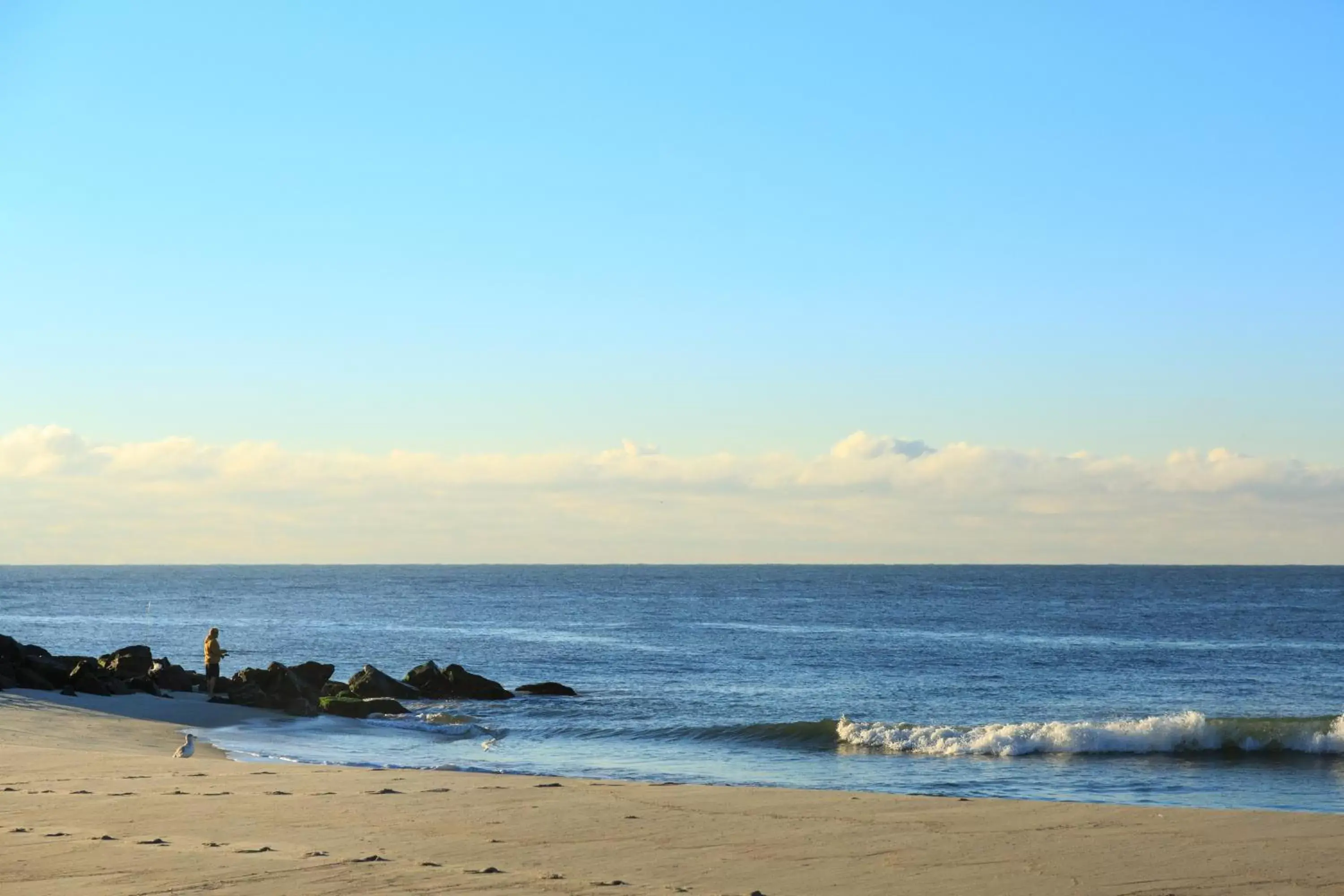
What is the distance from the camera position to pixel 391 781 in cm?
1599

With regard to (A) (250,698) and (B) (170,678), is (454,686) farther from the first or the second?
(B) (170,678)

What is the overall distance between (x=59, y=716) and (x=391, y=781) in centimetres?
1013

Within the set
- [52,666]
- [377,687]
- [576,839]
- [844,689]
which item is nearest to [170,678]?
[52,666]

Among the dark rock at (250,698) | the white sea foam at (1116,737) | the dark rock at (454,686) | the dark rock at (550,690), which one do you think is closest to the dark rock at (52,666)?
the dark rock at (250,698)

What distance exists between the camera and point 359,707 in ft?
92.3

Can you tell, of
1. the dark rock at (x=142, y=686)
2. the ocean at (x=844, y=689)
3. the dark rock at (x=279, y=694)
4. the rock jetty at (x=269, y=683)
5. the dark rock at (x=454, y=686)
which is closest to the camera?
the ocean at (x=844, y=689)

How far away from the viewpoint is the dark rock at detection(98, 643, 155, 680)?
3000 centimetres

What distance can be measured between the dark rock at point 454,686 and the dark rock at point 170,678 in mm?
5843

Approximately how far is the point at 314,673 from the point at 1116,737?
2035 cm

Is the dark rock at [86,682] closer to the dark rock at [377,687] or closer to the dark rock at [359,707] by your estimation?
the dark rock at [359,707]

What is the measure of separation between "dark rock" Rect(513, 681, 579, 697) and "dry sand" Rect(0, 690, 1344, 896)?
53.5ft

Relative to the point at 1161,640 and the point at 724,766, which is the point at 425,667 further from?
the point at 1161,640

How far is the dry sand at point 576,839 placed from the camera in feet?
32.3

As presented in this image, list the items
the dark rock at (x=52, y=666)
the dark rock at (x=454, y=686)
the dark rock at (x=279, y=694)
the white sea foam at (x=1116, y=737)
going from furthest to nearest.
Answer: the dark rock at (x=454, y=686) → the dark rock at (x=279, y=694) → the dark rock at (x=52, y=666) → the white sea foam at (x=1116, y=737)
